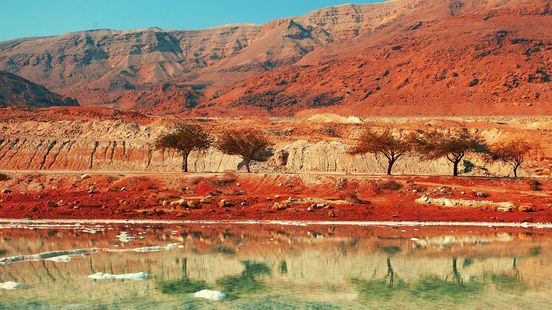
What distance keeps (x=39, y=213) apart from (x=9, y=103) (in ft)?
444

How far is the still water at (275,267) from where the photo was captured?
21.0m

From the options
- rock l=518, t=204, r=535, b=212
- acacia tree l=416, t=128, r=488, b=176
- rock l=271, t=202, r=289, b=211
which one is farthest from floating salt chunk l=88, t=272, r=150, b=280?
acacia tree l=416, t=128, r=488, b=176

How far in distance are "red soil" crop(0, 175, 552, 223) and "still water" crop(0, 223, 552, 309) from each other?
4034 millimetres

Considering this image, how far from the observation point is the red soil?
43.5 metres

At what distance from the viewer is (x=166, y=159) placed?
230 ft

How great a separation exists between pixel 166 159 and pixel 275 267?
148ft

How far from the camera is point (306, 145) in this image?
71750 mm

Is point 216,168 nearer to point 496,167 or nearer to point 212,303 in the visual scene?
point 496,167

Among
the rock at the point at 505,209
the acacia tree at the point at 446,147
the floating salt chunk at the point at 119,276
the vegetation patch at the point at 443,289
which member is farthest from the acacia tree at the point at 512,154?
the floating salt chunk at the point at 119,276

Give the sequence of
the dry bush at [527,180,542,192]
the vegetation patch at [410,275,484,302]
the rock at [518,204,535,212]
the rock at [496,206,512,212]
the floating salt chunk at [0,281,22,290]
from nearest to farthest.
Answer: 1. the vegetation patch at [410,275,484,302]
2. the floating salt chunk at [0,281,22,290]
3. the rock at [518,204,535,212]
4. the rock at [496,206,512,212]
5. the dry bush at [527,180,542,192]

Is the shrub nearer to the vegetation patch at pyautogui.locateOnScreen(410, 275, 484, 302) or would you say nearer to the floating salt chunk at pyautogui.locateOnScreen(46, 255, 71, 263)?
the vegetation patch at pyautogui.locateOnScreen(410, 275, 484, 302)

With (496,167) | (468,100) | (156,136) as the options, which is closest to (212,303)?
(496,167)

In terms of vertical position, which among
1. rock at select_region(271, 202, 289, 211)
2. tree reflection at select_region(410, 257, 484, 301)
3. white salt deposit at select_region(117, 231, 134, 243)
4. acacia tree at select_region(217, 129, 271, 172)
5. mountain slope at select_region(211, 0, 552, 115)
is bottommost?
tree reflection at select_region(410, 257, 484, 301)

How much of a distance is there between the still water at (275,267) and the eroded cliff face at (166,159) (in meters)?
27.1
